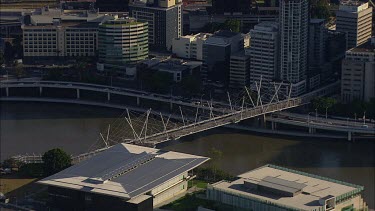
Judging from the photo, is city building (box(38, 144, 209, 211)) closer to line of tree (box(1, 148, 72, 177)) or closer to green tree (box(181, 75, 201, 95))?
line of tree (box(1, 148, 72, 177))

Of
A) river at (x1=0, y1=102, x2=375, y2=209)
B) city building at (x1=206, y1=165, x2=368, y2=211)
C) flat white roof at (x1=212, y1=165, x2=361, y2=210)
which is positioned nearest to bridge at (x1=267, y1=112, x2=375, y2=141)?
river at (x1=0, y1=102, x2=375, y2=209)

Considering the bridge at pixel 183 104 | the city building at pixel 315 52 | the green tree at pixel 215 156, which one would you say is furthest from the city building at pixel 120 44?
the green tree at pixel 215 156

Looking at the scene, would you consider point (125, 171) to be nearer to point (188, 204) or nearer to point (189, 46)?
point (188, 204)

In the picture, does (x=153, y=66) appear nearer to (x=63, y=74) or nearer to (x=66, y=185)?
(x=63, y=74)

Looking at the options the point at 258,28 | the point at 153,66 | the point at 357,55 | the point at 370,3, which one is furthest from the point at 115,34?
the point at 370,3

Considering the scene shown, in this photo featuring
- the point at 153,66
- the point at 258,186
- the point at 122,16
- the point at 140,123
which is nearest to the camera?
the point at 258,186
